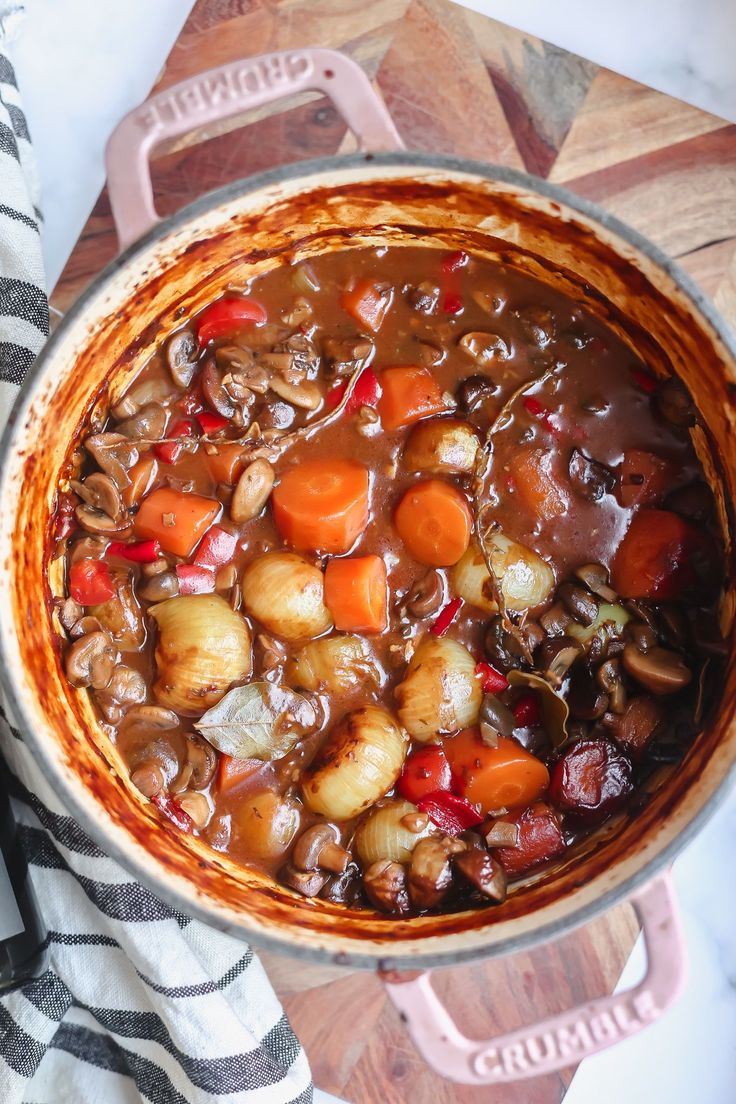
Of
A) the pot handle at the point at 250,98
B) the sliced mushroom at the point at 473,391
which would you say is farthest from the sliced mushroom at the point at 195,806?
the pot handle at the point at 250,98

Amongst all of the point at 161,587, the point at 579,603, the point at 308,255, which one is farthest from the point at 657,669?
the point at 308,255

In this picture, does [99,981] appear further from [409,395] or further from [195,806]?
[409,395]

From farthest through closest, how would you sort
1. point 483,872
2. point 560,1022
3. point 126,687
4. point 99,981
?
point 99,981 < point 126,687 < point 483,872 < point 560,1022

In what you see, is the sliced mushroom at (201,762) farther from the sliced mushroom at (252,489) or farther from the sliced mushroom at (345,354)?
the sliced mushroom at (345,354)

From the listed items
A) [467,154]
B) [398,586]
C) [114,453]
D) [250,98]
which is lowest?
[398,586]

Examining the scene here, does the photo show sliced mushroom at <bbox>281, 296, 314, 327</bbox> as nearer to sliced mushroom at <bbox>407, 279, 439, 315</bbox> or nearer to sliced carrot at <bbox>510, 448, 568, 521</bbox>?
sliced mushroom at <bbox>407, 279, 439, 315</bbox>

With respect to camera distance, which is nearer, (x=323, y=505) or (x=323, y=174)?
(x=323, y=174)

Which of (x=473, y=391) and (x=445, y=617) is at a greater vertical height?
(x=473, y=391)
